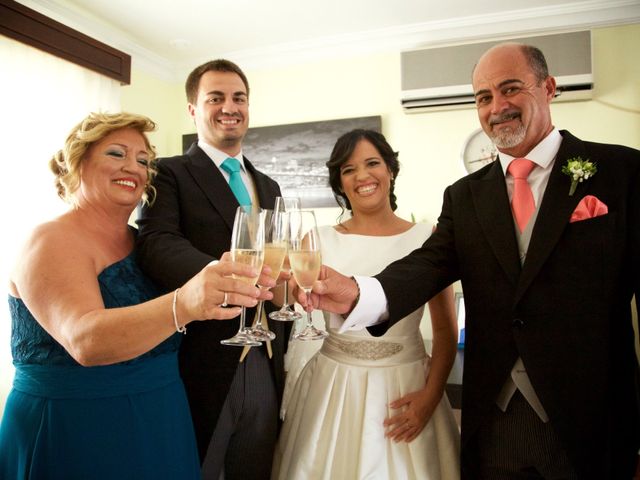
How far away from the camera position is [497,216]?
4.99 feet

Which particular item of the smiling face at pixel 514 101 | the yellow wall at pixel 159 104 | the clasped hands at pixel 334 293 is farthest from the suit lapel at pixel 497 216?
the yellow wall at pixel 159 104

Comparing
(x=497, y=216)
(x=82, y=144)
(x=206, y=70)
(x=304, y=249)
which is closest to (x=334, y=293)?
(x=304, y=249)

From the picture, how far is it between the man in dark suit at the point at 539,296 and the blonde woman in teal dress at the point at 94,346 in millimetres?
569

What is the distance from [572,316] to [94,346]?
4.14 feet

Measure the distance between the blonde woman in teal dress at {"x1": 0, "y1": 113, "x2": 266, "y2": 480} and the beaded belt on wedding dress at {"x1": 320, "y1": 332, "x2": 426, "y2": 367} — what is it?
65cm

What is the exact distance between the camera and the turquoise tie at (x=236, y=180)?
79.0 inches

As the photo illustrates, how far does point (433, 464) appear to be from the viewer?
70.1 inches

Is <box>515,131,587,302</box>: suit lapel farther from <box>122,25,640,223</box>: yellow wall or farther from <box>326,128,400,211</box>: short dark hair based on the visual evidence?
<box>122,25,640,223</box>: yellow wall

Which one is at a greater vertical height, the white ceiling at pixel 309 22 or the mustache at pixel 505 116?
the white ceiling at pixel 309 22

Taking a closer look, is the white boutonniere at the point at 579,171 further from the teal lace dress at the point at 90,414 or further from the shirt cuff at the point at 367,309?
the teal lace dress at the point at 90,414

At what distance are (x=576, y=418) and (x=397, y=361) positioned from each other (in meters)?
0.74

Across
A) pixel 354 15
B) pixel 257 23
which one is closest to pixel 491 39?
pixel 354 15

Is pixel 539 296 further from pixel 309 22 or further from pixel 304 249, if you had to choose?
pixel 309 22

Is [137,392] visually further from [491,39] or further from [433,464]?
[491,39]
